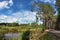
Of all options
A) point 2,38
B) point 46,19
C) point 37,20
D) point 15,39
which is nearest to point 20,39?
point 15,39

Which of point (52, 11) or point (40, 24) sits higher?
point (52, 11)

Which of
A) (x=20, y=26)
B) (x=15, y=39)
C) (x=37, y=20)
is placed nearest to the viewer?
(x=15, y=39)

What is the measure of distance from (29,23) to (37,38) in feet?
33.2

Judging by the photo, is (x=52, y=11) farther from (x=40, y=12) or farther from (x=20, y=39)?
(x=20, y=39)

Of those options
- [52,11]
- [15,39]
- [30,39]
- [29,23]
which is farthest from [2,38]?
[52,11]

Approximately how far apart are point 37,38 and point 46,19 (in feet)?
38.0

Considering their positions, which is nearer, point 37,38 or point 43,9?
point 37,38

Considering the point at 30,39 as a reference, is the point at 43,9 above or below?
above

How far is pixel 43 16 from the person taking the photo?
25.0 m

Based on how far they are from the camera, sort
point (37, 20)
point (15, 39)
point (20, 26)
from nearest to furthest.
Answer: point (15, 39), point (37, 20), point (20, 26)

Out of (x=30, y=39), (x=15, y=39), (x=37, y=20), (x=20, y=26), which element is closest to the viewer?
(x=15, y=39)

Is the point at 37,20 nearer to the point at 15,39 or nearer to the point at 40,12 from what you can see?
the point at 40,12

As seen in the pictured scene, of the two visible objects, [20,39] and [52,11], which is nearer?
[20,39]

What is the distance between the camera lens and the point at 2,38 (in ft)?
42.9
